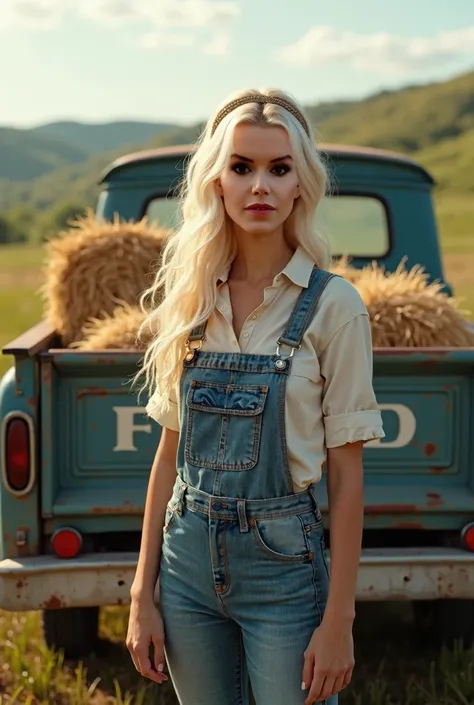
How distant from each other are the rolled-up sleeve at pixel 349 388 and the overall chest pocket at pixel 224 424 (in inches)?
5.4

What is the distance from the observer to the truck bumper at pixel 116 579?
121 inches

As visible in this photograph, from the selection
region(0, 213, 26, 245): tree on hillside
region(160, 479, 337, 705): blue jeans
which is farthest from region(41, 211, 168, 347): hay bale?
region(0, 213, 26, 245): tree on hillside

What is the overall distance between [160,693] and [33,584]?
728 mm

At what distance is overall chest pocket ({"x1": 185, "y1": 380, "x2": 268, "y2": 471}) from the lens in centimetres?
171

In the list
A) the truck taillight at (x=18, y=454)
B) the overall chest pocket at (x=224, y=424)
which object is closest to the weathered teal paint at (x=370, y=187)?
the truck taillight at (x=18, y=454)

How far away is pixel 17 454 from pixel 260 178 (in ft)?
5.49

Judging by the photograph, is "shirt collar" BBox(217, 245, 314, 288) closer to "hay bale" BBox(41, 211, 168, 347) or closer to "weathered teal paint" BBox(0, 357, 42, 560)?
"weathered teal paint" BBox(0, 357, 42, 560)

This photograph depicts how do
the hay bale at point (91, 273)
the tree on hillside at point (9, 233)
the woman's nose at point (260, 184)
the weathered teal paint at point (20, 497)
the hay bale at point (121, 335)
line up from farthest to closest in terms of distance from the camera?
1. the tree on hillside at point (9, 233)
2. the hay bale at point (91, 273)
3. the hay bale at point (121, 335)
4. the weathered teal paint at point (20, 497)
5. the woman's nose at point (260, 184)

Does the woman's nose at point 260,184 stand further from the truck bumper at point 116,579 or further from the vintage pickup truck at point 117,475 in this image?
the truck bumper at point 116,579

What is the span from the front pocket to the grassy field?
1691 mm

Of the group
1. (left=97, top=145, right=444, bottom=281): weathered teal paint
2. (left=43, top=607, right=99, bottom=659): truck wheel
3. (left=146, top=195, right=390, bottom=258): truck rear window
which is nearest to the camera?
(left=43, top=607, right=99, bottom=659): truck wheel

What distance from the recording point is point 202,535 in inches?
69.9

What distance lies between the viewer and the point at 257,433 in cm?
171

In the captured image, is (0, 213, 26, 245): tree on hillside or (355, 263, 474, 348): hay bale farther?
(0, 213, 26, 245): tree on hillside
